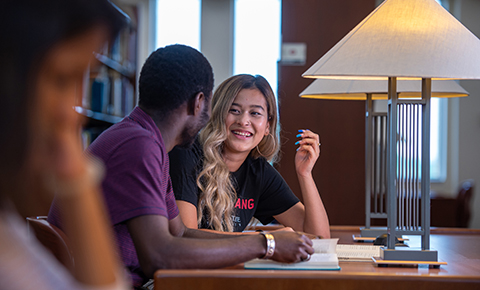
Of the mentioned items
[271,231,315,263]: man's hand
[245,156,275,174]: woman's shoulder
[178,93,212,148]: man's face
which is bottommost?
[271,231,315,263]: man's hand

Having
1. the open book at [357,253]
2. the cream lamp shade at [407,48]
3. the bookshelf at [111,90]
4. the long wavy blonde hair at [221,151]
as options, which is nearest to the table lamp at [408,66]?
the cream lamp shade at [407,48]

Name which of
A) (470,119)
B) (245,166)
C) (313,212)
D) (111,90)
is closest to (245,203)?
(245,166)

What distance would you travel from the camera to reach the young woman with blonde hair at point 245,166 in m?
1.72

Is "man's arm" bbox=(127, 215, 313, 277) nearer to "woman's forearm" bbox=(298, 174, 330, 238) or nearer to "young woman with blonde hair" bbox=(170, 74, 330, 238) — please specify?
"young woman with blonde hair" bbox=(170, 74, 330, 238)

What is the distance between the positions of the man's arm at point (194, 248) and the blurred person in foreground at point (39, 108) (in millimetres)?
536

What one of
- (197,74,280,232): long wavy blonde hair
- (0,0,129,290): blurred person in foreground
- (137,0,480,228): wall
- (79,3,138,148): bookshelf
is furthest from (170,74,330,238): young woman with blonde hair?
(79,3,138,148): bookshelf

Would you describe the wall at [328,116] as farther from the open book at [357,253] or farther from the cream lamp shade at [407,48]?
the cream lamp shade at [407,48]

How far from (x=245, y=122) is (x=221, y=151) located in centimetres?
16

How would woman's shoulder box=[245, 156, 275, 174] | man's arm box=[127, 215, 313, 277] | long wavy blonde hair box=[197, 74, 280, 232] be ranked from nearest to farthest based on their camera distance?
man's arm box=[127, 215, 313, 277]
long wavy blonde hair box=[197, 74, 280, 232]
woman's shoulder box=[245, 156, 275, 174]

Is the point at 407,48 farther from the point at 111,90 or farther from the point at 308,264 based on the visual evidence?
the point at 111,90

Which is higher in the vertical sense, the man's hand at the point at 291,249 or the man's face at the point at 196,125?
the man's face at the point at 196,125

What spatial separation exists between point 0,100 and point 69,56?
0.23 feet

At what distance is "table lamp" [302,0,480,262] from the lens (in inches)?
43.2

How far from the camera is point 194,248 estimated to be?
1029 mm
